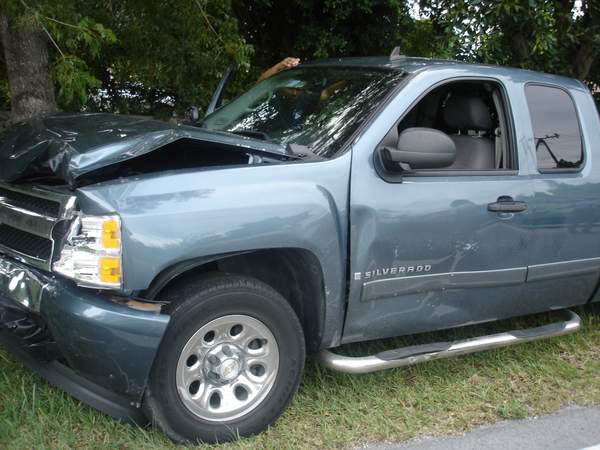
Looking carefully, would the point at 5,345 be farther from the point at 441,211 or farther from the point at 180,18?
the point at 180,18

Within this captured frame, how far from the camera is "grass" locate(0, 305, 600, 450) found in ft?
10.3

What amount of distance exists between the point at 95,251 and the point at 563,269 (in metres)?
2.85

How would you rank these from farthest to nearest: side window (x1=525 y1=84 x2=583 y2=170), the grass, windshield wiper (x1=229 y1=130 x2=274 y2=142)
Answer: side window (x1=525 y1=84 x2=583 y2=170) → windshield wiper (x1=229 y1=130 x2=274 y2=142) → the grass

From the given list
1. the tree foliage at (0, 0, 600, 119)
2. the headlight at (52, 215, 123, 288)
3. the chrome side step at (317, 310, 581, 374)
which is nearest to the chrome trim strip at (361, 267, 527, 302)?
the chrome side step at (317, 310, 581, 374)

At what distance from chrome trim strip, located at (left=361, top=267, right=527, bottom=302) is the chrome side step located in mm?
324

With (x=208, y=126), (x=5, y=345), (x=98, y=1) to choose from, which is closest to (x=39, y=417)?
(x=5, y=345)

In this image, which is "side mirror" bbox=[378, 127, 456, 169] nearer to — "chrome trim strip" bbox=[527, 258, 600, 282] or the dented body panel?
the dented body panel

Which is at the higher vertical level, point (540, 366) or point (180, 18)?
point (180, 18)

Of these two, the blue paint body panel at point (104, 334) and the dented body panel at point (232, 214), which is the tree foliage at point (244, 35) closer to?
the dented body panel at point (232, 214)

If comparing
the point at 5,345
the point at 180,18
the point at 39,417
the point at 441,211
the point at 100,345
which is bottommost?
the point at 39,417

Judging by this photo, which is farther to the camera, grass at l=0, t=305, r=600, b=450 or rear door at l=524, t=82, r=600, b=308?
rear door at l=524, t=82, r=600, b=308

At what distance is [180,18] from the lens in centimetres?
595

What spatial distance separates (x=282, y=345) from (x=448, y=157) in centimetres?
128

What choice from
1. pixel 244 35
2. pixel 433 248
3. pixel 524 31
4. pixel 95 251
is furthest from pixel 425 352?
pixel 244 35
